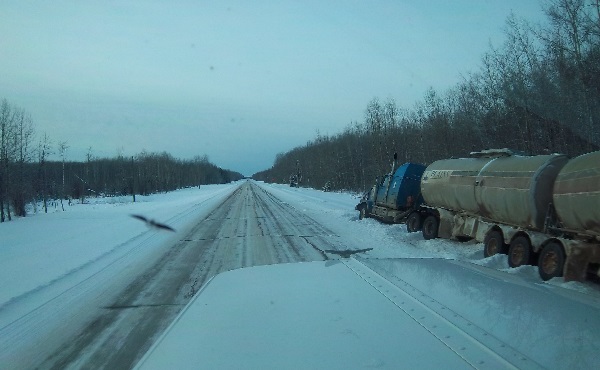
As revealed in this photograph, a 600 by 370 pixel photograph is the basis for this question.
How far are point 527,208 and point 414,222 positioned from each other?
7.58 meters

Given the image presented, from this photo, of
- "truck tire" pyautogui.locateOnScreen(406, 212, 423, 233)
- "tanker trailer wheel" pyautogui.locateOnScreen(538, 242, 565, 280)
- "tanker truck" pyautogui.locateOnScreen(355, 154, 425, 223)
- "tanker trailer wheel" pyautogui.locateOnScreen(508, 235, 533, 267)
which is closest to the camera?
"tanker trailer wheel" pyautogui.locateOnScreen(538, 242, 565, 280)

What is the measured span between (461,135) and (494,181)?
23250 millimetres

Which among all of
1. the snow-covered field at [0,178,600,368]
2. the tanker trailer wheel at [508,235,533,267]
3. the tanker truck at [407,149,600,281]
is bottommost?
the snow-covered field at [0,178,600,368]

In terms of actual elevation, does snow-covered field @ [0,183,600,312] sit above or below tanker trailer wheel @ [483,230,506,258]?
below

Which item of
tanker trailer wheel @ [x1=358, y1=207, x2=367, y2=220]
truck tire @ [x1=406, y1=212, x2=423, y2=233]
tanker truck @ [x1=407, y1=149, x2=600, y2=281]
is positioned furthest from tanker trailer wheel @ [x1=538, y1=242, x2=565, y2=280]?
tanker trailer wheel @ [x1=358, y1=207, x2=367, y2=220]

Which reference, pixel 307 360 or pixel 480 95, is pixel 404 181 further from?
pixel 307 360

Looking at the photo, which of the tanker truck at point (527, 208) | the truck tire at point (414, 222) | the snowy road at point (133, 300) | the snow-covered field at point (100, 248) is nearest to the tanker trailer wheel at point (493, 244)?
the tanker truck at point (527, 208)

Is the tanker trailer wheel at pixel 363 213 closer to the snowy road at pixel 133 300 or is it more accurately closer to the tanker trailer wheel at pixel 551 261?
the snowy road at pixel 133 300

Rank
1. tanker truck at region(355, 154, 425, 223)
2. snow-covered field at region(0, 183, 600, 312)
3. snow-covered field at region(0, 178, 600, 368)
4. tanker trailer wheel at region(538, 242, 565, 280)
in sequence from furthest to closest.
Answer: tanker truck at region(355, 154, 425, 223) → snow-covered field at region(0, 183, 600, 312) → tanker trailer wheel at region(538, 242, 565, 280) → snow-covered field at region(0, 178, 600, 368)

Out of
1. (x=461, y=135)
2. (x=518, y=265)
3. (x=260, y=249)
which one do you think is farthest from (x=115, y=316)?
(x=461, y=135)

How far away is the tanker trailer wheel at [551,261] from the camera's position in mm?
9445

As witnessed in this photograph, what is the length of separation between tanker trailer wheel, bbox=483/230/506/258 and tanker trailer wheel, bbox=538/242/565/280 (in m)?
2.13

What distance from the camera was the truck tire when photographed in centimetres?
1834

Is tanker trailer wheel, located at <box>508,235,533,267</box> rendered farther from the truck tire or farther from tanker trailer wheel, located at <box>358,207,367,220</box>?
tanker trailer wheel, located at <box>358,207,367,220</box>
